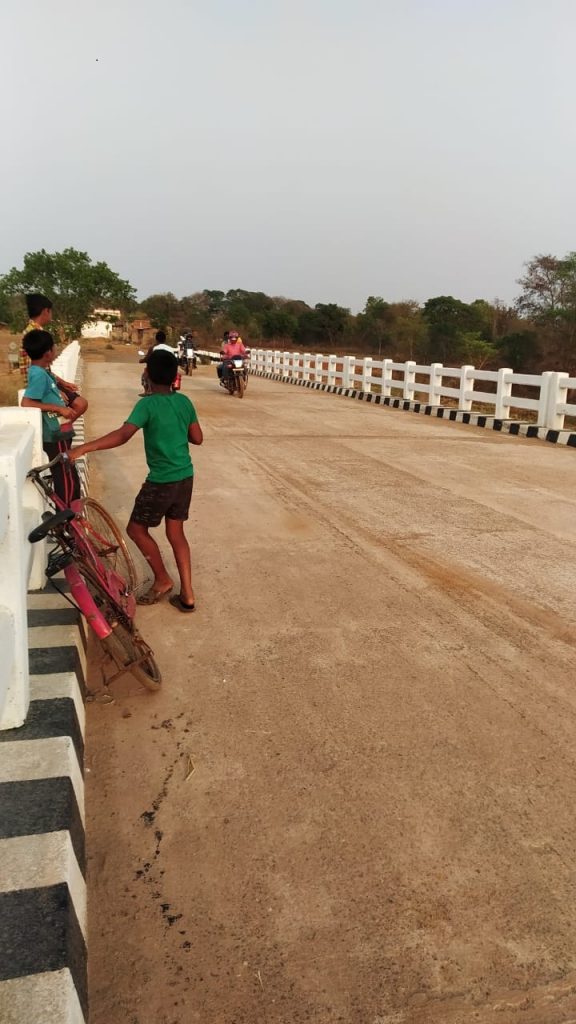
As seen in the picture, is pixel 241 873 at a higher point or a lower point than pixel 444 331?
lower

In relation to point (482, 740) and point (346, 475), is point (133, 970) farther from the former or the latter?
point (346, 475)

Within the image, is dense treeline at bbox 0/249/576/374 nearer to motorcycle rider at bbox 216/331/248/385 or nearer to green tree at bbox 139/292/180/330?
green tree at bbox 139/292/180/330

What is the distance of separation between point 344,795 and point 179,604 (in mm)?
1959

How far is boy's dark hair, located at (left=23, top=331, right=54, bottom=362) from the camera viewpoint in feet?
15.1

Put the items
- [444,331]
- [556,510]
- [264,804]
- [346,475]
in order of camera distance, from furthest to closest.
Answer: [444,331]
[346,475]
[556,510]
[264,804]

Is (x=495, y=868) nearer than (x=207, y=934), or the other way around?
(x=207, y=934)

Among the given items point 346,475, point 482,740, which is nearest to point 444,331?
point 346,475

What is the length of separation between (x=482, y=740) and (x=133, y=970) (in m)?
1.60

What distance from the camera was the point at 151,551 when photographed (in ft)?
14.2

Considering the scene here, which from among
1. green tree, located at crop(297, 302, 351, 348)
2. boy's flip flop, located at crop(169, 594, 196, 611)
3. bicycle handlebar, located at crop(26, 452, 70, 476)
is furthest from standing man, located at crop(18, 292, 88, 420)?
green tree, located at crop(297, 302, 351, 348)

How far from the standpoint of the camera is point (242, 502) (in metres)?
6.95

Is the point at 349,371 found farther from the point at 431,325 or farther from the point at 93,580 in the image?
the point at 431,325

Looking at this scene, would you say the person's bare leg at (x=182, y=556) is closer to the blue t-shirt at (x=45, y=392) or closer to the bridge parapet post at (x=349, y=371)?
the blue t-shirt at (x=45, y=392)

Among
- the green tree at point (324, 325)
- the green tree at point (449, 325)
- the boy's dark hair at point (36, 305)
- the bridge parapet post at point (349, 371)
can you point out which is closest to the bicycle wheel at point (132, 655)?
the boy's dark hair at point (36, 305)
